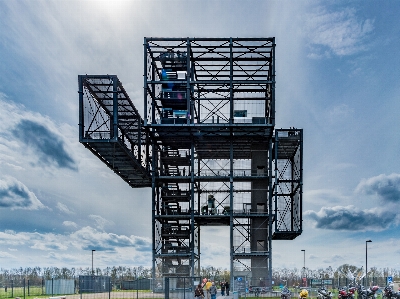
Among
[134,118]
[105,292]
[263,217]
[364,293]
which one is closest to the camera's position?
[364,293]

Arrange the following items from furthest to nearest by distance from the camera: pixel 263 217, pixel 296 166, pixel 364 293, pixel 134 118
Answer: pixel 296 166 → pixel 263 217 → pixel 134 118 → pixel 364 293

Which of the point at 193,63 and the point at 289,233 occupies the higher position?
the point at 193,63

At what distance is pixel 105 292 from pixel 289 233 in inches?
1169

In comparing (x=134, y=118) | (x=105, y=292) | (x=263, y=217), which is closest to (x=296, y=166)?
(x=263, y=217)

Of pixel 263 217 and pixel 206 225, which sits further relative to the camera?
pixel 206 225

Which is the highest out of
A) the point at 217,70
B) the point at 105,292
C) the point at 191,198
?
the point at 217,70

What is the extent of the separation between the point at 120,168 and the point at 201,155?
13151 millimetres

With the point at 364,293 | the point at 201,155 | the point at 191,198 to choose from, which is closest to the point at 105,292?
the point at 191,198

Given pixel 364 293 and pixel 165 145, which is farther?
pixel 165 145

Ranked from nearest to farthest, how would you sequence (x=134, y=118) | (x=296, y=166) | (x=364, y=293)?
(x=364, y=293), (x=134, y=118), (x=296, y=166)

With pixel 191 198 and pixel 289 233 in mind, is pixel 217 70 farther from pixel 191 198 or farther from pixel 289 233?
pixel 289 233

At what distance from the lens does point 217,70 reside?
202ft

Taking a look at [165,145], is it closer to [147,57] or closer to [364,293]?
[147,57]

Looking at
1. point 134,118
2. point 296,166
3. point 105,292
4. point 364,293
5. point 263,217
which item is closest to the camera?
point 364,293
